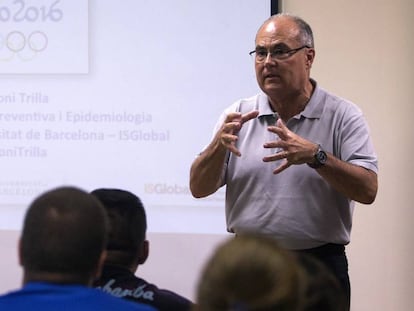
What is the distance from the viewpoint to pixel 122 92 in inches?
140

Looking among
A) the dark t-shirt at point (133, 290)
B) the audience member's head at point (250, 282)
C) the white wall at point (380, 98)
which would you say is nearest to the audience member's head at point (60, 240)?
the dark t-shirt at point (133, 290)

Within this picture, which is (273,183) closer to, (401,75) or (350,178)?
(350,178)

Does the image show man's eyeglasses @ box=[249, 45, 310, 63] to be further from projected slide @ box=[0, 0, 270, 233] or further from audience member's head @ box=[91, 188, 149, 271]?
projected slide @ box=[0, 0, 270, 233]

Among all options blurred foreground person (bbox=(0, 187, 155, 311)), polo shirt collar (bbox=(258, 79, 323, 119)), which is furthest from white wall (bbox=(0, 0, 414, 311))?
blurred foreground person (bbox=(0, 187, 155, 311))

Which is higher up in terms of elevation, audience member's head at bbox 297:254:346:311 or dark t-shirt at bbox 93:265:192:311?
audience member's head at bbox 297:254:346:311

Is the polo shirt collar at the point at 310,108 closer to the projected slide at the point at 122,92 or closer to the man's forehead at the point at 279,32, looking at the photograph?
the man's forehead at the point at 279,32

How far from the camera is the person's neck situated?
245 centimetres

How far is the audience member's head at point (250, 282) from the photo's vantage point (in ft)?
3.63

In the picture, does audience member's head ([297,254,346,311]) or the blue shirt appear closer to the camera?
audience member's head ([297,254,346,311])

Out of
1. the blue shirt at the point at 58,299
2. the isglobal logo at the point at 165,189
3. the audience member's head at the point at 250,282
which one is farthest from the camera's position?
the isglobal logo at the point at 165,189

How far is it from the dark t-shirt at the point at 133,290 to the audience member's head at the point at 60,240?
1.02 feet

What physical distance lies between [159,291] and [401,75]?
1.93m

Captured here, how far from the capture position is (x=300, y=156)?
2.19m

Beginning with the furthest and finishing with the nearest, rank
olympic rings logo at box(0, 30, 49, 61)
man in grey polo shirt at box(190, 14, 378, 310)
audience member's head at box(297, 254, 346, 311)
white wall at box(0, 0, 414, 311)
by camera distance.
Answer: olympic rings logo at box(0, 30, 49, 61), white wall at box(0, 0, 414, 311), man in grey polo shirt at box(190, 14, 378, 310), audience member's head at box(297, 254, 346, 311)
